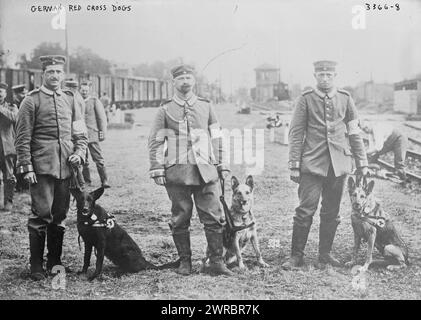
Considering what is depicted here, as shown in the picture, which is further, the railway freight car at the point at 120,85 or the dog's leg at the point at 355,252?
the railway freight car at the point at 120,85

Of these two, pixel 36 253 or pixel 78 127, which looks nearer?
pixel 36 253

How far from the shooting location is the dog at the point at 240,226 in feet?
13.4

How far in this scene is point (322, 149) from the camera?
13.4 feet

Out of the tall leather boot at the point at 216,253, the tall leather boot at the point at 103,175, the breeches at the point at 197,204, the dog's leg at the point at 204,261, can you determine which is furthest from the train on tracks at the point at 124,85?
the dog's leg at the point at 204,261

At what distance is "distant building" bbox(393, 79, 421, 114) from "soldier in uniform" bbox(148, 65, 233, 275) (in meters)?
1.86

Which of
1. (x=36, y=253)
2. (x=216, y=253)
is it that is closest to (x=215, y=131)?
(x=216, y=253)

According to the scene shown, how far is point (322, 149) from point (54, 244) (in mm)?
2377

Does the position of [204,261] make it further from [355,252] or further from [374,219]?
[374,219]

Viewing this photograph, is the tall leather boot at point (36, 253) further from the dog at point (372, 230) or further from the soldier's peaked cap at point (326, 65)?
the soldier's peaked cap at point (326, 65)

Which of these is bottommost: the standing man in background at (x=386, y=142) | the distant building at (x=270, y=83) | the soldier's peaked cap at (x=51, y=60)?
the standing man in background at (x=386, y=142)

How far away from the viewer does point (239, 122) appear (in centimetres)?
473

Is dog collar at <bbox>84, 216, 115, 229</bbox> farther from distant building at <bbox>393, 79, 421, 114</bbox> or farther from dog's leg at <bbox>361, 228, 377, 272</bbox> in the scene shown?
distant building at <bbox>393, 79, 421, 114</bbox>

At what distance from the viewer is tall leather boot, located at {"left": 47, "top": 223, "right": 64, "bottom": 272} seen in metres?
4.16

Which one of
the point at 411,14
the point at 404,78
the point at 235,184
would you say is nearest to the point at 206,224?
the point at 235,184
